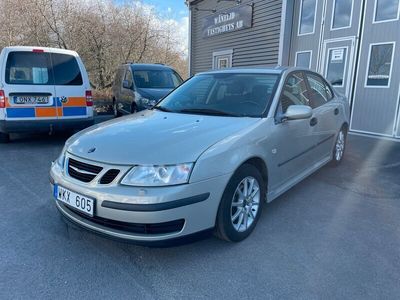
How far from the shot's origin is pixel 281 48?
350 inches

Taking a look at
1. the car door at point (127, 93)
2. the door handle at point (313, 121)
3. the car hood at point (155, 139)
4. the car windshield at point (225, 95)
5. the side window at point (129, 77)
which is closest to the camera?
the car hood at point (155, 139)

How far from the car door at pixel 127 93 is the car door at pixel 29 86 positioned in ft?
7.87

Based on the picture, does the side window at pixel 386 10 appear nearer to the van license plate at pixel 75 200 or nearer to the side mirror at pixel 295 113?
the side mirror at pixel 295 113

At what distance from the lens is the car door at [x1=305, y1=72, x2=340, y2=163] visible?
153 inches

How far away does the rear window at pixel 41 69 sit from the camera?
5.40 m

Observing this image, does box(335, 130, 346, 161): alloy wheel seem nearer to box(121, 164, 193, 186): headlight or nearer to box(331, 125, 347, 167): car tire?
box(331, 125, 347, 167): car tire

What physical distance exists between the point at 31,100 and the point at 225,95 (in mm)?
3834

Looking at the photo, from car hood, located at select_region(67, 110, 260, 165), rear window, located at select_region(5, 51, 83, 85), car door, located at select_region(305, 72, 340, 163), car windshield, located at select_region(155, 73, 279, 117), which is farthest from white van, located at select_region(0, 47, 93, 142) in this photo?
car door, located at select_region(305, 72, 340, 163)

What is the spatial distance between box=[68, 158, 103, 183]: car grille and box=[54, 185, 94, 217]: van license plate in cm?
13

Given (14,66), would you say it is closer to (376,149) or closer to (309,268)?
(309,268)

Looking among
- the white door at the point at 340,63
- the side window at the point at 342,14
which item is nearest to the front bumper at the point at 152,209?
the white door at the point at 340,63

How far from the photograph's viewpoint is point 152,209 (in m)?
2.10

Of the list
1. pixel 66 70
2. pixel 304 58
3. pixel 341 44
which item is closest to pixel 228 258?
pixel 66 70

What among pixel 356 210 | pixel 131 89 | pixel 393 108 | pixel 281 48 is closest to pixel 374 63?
pixel 393 108
